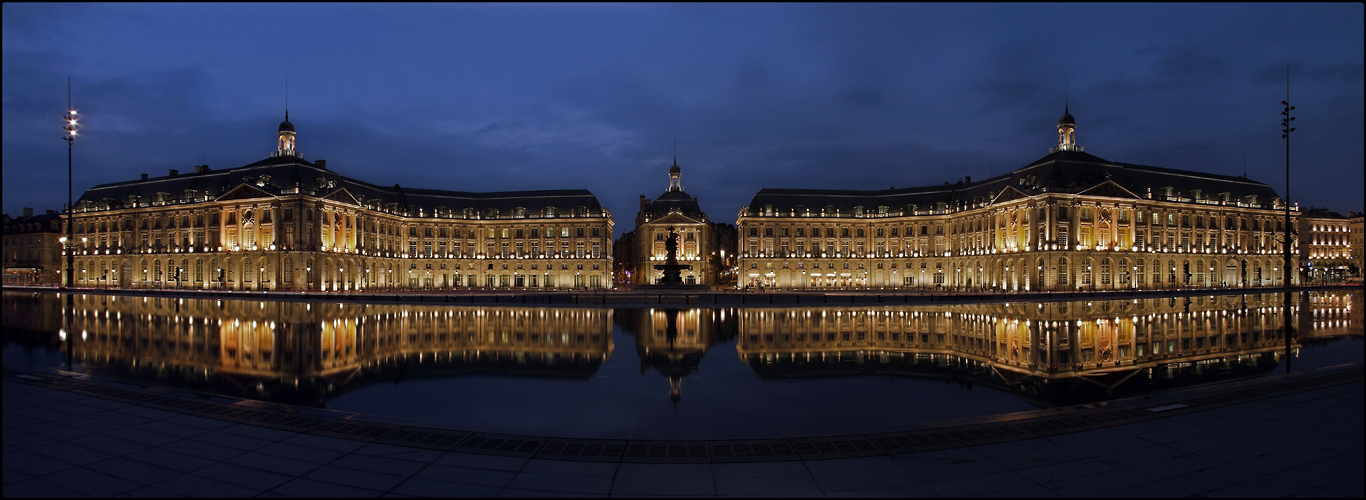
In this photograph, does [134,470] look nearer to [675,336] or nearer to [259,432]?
[259,432]

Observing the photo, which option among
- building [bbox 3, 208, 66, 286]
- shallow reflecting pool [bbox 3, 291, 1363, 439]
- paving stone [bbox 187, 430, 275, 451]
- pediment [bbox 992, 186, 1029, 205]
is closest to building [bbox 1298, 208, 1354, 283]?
pediment [bbox 992, 186, 1029, 205]

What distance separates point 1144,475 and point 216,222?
343 ft

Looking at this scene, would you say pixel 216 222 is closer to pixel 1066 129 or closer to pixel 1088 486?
pixel 1088 486

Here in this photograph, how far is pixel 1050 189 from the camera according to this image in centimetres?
7900

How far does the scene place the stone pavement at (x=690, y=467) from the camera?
7234mm

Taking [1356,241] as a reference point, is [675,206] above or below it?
above

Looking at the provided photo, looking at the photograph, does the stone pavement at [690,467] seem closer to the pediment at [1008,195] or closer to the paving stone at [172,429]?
the paving stone at [172,429]

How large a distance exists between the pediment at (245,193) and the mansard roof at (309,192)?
18 centimetres

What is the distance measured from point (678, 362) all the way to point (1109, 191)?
84.4 m

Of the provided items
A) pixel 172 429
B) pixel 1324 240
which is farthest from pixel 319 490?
pixel 1324 240

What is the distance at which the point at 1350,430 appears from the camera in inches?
372

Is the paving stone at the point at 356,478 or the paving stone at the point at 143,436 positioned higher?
the paving stone at the point at 143,436

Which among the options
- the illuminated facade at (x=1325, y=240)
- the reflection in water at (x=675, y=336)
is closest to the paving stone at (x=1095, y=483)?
the reflection in water at (x=675, y=336)

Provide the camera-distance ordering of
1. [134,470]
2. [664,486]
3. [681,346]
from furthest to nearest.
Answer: [681,346]
[134,470]
[664,486]
